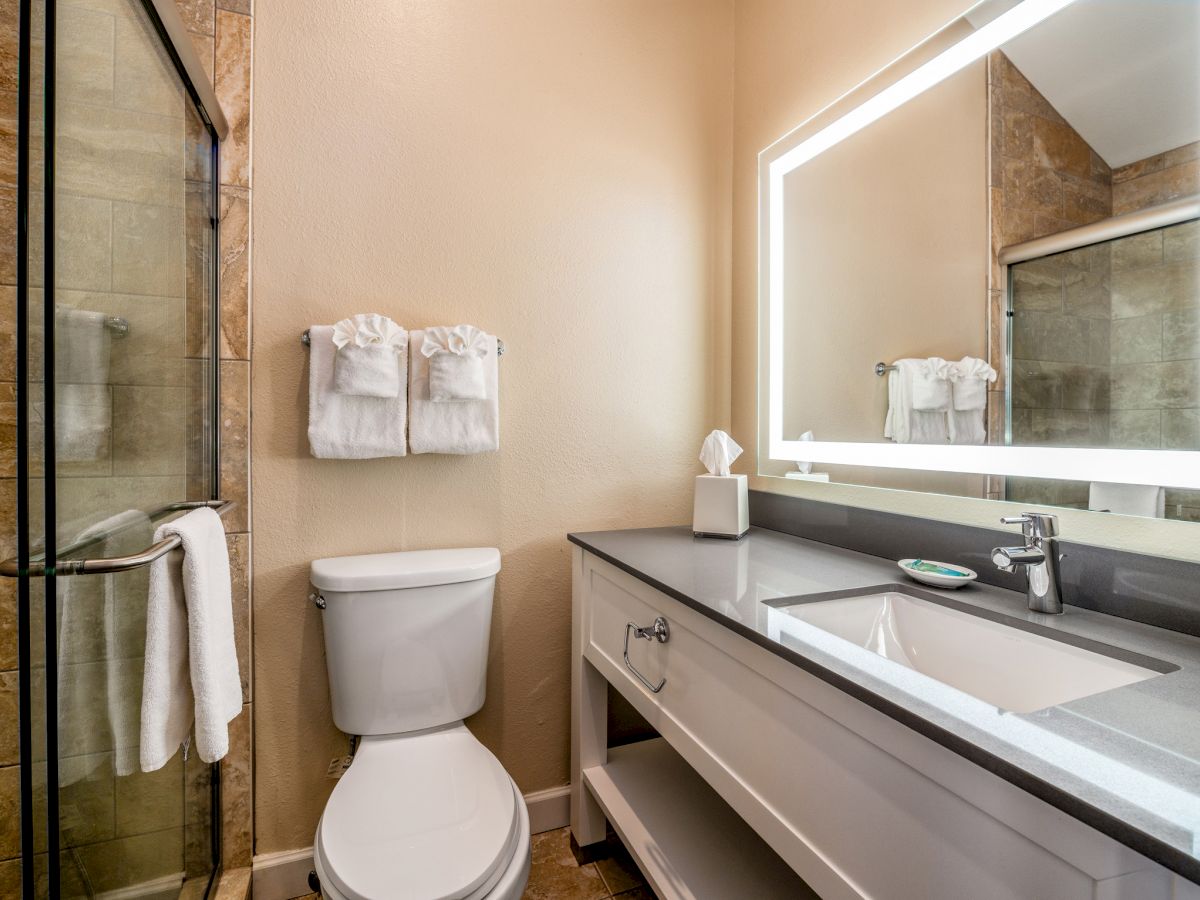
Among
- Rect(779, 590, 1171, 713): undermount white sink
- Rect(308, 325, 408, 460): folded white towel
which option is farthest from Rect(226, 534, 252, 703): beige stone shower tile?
Rect(779, 590, 1171, 713): undermount white sink

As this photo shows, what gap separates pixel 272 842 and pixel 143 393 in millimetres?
1128

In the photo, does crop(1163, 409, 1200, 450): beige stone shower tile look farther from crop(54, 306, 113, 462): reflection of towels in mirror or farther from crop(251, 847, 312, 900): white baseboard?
crop(251, 847, 312, 900): white baseboard

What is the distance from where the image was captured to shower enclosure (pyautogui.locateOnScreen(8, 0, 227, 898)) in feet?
2.27

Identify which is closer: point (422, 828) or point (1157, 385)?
point (1157, 385)

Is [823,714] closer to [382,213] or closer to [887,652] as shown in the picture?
[887,652]

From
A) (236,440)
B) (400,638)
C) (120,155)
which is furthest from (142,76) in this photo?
(400,638)

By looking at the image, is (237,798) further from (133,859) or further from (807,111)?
(807,111)

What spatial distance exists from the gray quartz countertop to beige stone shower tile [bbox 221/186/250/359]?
107cm

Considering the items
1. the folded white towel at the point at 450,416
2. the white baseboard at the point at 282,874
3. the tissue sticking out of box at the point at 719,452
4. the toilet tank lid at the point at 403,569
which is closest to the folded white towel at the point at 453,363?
the folded white towel at the point at 450,416

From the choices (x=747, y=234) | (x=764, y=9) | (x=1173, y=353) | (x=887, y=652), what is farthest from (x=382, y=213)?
(x=1173, y=353)

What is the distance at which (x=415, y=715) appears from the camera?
1.46 meters

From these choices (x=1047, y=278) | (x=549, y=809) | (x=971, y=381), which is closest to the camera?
(x=1047, y=278)

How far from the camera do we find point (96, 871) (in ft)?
2.87

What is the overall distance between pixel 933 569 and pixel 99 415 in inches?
53.3
